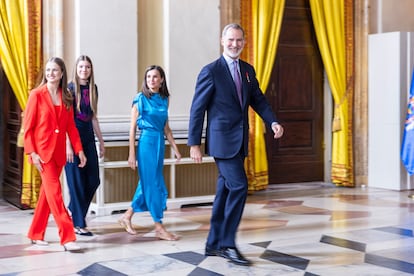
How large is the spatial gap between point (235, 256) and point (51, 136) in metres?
1.55

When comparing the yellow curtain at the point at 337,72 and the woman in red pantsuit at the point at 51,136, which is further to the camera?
the yellow curtain at the point at 337,72

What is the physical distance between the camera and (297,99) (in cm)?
920

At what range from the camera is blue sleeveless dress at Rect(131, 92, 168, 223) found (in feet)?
18.3

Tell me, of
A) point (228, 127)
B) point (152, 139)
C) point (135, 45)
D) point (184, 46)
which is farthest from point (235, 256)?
point (184, 46)

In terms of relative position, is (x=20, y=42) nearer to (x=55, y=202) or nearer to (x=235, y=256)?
(x=55, y=202)

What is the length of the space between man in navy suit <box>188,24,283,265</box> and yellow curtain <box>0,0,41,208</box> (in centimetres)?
279

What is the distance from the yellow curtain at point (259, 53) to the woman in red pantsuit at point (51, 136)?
3.52m

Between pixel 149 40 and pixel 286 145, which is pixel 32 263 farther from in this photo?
pixel 286 145

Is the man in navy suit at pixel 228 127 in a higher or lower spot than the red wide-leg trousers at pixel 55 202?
higher

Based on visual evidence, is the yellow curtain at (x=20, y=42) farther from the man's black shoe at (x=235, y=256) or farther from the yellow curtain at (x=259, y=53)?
the man's black shoe at (x=235, y=256)

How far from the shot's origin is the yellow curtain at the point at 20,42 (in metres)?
6.95

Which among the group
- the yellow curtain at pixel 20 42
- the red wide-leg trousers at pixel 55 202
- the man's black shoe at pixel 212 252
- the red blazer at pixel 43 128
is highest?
the yellow curtain at pixel 20 42

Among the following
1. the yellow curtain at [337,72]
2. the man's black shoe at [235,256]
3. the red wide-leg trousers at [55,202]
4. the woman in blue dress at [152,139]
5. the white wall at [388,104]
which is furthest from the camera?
the yellow curtain at [337,72]

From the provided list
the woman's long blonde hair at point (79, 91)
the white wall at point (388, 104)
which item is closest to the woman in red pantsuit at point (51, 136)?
the woman's long blonde hair at point (79, 91)
